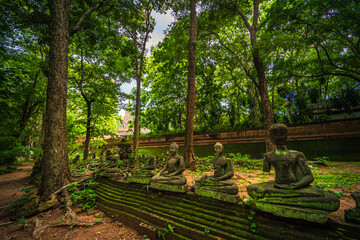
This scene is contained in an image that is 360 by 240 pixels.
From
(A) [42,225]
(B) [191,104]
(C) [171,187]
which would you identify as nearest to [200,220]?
(C) [171,187]

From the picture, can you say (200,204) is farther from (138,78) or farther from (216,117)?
(138,78)

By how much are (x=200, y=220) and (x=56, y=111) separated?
548 cm

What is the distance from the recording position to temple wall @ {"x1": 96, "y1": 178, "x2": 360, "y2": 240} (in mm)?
1976

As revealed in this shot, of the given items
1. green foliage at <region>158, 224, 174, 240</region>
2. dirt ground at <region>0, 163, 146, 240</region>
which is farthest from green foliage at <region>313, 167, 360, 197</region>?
dirt ground at <region>0, 163, 146, 240</region>

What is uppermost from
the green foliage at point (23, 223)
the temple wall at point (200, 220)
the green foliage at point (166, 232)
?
the temple wall at point (200, 220)

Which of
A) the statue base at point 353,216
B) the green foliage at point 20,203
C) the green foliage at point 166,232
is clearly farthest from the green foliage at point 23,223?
the statue base at point 353,216

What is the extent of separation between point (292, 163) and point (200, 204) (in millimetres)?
1917

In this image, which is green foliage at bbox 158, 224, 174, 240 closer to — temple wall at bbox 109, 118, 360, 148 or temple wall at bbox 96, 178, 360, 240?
temple wall at bbox 96, 178, 360, 240

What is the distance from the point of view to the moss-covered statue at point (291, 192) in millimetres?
1889

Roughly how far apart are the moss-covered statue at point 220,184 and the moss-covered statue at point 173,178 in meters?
0.40

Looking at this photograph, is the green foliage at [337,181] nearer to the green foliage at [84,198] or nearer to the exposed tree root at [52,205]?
the exposed tree root at [52,205]

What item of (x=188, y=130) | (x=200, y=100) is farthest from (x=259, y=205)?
(x=200, y=100)

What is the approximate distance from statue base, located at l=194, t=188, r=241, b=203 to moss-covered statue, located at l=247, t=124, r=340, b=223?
12.8 inches

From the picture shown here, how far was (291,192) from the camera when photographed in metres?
2.12
